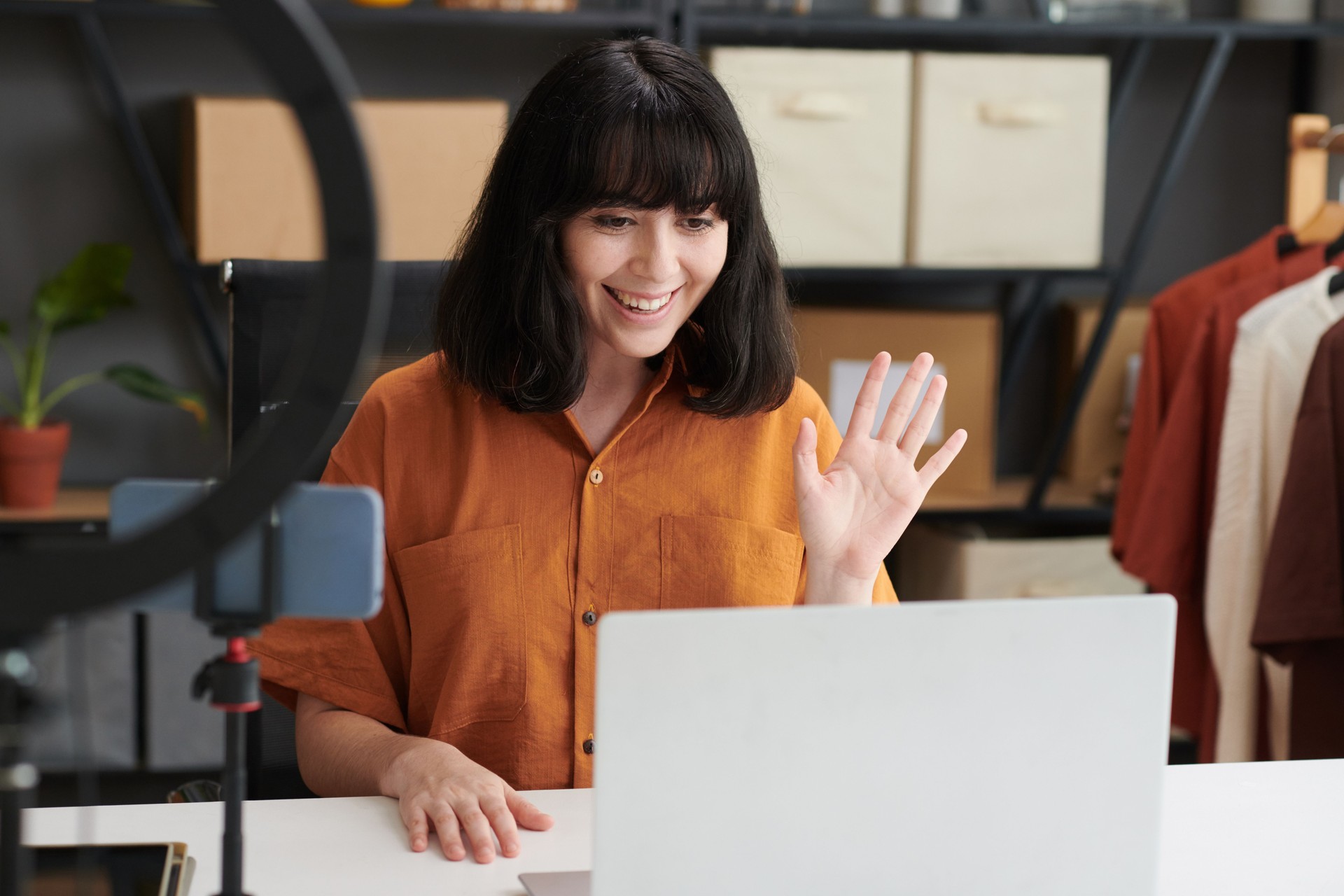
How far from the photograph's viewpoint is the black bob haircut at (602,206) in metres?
1.13

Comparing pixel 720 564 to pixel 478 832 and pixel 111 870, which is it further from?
pixel 111 870

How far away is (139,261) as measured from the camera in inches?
99.5

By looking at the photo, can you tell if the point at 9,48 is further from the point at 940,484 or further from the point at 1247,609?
the point at 1247,609

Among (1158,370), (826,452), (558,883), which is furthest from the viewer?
(1158,370)

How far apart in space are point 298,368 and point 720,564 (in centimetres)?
77

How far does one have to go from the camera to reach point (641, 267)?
45.9 inches

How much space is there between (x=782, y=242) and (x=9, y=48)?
1490mm

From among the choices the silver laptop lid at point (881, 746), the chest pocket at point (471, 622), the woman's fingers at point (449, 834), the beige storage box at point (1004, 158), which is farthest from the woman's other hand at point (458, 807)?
the beige storage box at point (1004, 158)

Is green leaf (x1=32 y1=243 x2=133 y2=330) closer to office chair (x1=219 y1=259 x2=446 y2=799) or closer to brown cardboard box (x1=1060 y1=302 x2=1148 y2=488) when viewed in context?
office chair (x1=219 y1=259 x2=446 y2=799)

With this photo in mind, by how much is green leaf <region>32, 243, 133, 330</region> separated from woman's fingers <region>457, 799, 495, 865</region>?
172cm

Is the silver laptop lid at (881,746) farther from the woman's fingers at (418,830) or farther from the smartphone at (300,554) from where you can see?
the woman's fingers at (418,830)

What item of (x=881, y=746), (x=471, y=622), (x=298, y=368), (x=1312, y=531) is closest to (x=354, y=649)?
(x=471, y=622)

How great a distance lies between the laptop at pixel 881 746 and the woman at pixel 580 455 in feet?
1.35

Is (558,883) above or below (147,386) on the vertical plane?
below
